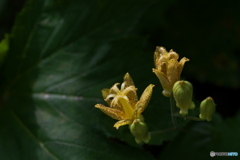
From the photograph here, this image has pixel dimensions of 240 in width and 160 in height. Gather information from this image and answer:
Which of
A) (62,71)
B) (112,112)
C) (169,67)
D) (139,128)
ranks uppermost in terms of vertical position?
(62,71)

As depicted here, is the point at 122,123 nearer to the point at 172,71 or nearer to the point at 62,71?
the point at 172,71

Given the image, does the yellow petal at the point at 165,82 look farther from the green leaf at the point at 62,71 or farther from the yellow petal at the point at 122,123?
the green leaf at the point at 62,71

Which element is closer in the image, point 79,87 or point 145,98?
point 145,98

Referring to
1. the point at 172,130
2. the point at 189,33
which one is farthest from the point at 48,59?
the point at 189,33

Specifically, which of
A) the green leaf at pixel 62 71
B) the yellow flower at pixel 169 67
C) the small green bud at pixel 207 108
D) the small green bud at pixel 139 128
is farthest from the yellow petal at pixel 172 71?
the green leaf at pixel 62 71

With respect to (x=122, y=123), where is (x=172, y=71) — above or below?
above

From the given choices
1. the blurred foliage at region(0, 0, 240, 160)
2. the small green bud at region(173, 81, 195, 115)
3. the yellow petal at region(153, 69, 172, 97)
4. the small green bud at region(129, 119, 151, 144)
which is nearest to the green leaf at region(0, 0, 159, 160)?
the blurred foliage at region(0, 0, 240, 160)

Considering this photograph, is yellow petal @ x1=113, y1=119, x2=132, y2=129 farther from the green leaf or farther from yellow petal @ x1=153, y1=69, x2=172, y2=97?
the green leaf

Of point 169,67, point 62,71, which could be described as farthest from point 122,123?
point 62,71
